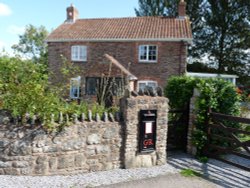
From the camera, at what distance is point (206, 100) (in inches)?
292

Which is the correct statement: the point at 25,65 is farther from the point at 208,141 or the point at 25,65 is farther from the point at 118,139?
the point at 208,141

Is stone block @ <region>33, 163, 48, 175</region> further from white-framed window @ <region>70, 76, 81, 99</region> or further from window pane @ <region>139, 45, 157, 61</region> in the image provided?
window pane @ <region>139, 45, 157, 61</region>

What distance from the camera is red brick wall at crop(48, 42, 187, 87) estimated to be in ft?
59.9

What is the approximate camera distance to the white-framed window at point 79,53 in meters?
20.2

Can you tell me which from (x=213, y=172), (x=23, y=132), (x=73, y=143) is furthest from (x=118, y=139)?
(x=213, y=172)

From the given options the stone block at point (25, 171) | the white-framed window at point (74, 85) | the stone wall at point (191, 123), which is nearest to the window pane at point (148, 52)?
the white-framed window at point (74, 85)

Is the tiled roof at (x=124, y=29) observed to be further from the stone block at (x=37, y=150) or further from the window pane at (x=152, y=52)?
the stone block at (x=37, y=150)

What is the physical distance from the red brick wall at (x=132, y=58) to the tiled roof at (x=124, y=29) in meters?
0.45

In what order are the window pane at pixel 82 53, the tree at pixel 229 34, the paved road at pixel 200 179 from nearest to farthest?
the paved road at pixel 200 179, the window pane at pixel 82 53, the tree at pixel 229 34

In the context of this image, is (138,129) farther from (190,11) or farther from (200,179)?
(190,11)

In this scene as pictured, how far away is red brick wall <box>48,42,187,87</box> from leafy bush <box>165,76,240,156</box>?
928 cm

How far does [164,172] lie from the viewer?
20.4ft

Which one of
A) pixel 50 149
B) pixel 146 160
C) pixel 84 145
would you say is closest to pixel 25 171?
pixel 50 149

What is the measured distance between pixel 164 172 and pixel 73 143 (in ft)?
7.61
